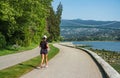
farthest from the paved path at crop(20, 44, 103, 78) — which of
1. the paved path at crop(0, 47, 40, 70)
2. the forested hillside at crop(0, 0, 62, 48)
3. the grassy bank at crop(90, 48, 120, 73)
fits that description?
the forested hillside at crop(0, 0, 62, 48)

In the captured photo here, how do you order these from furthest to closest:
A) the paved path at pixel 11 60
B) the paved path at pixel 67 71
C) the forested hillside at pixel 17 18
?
the forested hillside at pixel 17 18
the paved path at pixel 11 60
the paved path at pixel 67 71

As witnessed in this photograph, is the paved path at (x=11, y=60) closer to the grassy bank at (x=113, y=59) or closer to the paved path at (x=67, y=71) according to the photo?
the paved path at (x=67, y=71)

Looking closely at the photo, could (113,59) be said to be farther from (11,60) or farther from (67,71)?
(67,71)

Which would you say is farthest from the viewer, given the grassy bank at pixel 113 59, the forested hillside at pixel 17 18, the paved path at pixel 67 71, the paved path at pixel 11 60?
the forested hillside at pixel 17 18

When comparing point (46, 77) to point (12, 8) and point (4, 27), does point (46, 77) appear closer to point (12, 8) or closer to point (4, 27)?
point (12, 8)

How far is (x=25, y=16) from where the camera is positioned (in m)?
42.8

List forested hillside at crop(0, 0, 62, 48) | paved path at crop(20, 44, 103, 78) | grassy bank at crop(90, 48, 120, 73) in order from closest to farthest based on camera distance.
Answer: paved path at crop(20, 44, 103, 78) → grassy bank at crop(90, 48, 120, 73) → forested hillside at crop(0, 0, 62, 48)

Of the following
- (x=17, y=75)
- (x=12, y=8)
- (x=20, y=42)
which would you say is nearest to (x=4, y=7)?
(x=12, y=8)

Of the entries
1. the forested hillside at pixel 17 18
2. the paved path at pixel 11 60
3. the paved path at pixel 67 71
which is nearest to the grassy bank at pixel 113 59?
the paved path at pixel 67 71

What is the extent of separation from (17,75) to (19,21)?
27561mm

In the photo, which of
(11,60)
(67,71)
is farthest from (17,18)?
(67,71)

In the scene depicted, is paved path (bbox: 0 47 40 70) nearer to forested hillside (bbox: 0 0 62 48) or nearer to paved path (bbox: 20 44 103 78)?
paved path (bbox: 20 44 103 78)

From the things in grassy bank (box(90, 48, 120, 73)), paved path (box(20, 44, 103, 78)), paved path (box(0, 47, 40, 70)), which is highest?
paved path (box(20, 44, 103, 78))

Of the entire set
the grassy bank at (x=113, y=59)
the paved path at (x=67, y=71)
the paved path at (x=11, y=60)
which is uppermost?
the paved path at (x=67, y=71)
